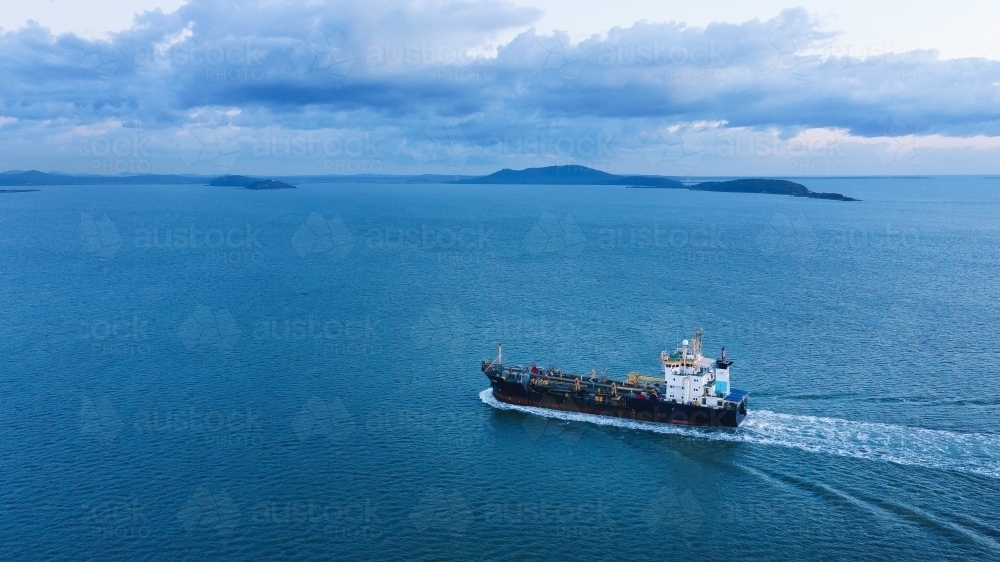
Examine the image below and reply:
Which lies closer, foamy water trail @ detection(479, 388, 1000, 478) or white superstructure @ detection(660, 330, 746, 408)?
foamy water trail @ detection(479, 388, 1000, 478)

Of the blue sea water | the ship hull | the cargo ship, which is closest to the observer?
the blue sea water

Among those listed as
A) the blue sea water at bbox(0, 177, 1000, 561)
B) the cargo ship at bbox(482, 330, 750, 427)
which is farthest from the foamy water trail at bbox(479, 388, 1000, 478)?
the cargo ship at bbox(482, 330, 750, 427)

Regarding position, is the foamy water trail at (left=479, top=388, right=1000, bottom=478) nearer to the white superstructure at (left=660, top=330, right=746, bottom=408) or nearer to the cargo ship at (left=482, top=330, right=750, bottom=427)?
the cargo ship at (left=482, top=330, right=750, bottom=427)

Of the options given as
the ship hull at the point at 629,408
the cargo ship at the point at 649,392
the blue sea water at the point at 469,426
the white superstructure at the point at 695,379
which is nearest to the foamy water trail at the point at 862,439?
the blue sea water at the point at 469,426

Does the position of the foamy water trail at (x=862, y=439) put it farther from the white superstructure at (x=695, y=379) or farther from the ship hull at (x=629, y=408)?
the white superstructure at (x=695, y=379)

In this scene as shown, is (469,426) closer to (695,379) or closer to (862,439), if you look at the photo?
(695,379)

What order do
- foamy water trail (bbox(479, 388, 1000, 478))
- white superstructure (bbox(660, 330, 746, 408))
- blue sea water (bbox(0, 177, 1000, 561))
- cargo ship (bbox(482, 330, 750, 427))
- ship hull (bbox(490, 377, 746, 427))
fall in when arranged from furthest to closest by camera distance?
white superstructure (bbox(660, 330, 746, 408)), cargo ship (bbox(482, 330, 750, 427)), ship hull (bbox(490, 377, 746, 427)), foamy water trail (bbox(479, 388, 1000, 478)), blue sea water (bbox(0, 177, 1000, 561))
